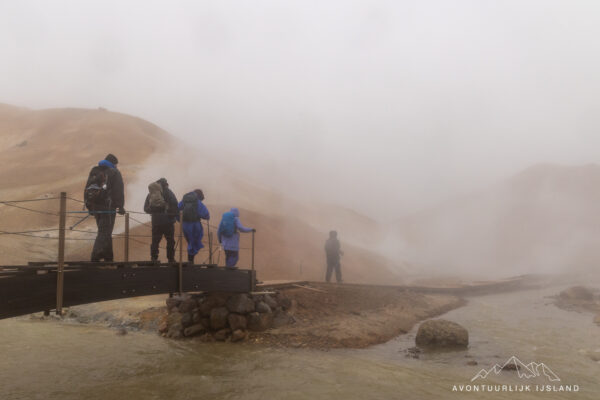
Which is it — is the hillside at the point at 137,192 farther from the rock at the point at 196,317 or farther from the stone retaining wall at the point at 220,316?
the rock at the point at 196,317

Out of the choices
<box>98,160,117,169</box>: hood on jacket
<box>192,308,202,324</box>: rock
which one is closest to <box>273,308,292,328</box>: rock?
<box>192,308,202,324</box>: rock

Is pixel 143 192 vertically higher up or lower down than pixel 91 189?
higher up

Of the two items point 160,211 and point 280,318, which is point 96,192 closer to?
point 160,211

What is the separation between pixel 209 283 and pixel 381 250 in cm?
2964

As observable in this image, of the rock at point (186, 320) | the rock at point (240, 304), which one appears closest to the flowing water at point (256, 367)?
the rock at point (186, 320)

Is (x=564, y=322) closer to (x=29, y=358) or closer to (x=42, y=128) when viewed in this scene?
(x=29, y=358)

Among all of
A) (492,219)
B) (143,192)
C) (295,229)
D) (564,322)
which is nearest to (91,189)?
(564,322)

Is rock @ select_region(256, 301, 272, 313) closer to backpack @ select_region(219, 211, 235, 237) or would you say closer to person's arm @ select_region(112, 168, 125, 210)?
backpack @ select_region(219, 211, 235, 237)

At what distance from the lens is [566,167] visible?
82812mm

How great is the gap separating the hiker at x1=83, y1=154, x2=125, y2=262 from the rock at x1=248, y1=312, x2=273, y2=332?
5.24m

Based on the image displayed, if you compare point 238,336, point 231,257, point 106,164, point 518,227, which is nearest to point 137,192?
point 231,257

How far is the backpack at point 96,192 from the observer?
7871 mm

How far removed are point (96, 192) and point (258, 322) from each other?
622 centimetres

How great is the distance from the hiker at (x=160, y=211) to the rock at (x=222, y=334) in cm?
333
